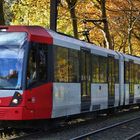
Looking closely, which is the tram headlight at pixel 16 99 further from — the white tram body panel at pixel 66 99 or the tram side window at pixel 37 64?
the white tram body panel at pixel 66 99

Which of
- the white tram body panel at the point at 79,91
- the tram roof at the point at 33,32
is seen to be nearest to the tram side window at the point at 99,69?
the white tram body panel at the point at 79,91

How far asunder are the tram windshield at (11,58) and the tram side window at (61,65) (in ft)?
5.21

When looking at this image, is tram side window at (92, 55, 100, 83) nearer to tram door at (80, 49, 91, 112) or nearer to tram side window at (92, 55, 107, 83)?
tram side window at (92, 55, 107, 83)

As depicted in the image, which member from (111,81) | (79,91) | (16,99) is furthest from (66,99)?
(111,81)

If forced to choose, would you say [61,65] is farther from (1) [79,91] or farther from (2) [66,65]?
(1) [79,91]

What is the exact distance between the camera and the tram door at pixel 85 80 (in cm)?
2119

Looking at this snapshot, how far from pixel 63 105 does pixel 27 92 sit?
273 centimetres

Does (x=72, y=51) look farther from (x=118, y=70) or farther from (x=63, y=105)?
(x=118, y=70)

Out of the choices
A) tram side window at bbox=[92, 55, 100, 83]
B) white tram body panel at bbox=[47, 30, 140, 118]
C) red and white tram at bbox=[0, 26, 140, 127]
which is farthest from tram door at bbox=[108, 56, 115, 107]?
red and white tram at bbox=[0, 26, 140, 127]

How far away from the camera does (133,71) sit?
3141 centimetres

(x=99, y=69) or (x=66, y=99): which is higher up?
(x=99, y=69)

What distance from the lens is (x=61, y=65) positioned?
18797mm

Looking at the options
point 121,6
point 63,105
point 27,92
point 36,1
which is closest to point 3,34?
point 27,92

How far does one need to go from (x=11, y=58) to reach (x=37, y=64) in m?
0.83
